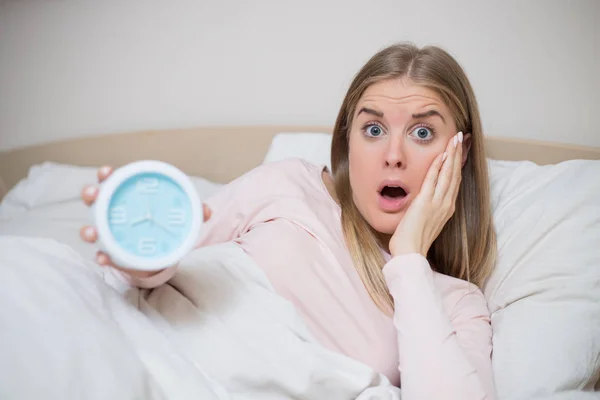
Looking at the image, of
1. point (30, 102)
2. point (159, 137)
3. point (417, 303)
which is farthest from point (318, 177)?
point (30, 102)

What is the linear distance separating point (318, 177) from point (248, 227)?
190 mm

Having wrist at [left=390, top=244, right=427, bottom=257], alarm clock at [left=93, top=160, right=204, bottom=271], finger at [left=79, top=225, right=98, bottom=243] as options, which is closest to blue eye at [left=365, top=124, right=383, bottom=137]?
wrist at [left=390, top=244, right=427, bottom=257]

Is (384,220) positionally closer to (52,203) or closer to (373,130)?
(373,130)

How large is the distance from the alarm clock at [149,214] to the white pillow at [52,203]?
2.65 ft

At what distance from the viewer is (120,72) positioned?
176 cm

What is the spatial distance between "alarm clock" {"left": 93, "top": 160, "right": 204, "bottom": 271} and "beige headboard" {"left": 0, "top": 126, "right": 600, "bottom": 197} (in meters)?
0.90

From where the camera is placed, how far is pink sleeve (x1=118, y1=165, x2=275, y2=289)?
104 cm

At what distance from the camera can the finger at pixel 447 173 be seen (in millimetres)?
926

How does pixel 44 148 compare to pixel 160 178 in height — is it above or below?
below

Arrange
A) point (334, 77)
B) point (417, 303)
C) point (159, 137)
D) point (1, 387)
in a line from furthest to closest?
point (159, 137) < point (334, 77) < point (417, 303) < point (1, 387)

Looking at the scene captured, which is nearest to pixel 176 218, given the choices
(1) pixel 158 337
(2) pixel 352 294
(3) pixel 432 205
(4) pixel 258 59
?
(1) pixel 158 337

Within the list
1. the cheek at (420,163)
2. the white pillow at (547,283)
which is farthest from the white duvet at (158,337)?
the cheek at (420,163)

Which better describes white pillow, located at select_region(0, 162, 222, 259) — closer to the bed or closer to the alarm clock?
the bed

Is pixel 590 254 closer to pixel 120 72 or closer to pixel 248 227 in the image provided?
pixel 248 227
